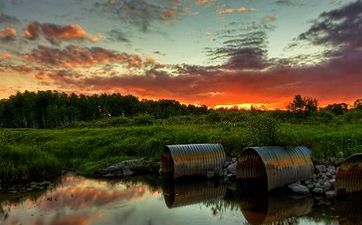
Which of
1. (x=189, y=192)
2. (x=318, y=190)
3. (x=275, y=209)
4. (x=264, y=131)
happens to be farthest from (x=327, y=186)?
(x=189, y=192)

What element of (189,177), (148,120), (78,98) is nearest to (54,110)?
(78,98)

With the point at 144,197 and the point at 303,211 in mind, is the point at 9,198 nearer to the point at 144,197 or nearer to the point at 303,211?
the point at 144,197

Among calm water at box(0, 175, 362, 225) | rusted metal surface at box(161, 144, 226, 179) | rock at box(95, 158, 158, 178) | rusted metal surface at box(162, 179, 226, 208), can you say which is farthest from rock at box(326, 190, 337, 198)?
rock at box(95, 158, 158, 178)

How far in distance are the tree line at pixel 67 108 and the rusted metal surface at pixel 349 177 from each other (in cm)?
8321

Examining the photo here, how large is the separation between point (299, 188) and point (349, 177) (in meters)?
2.56

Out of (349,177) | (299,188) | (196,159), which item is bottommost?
(299,188)

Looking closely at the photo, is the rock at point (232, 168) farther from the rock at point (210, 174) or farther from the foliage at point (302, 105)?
the foliage at point (302, 105)

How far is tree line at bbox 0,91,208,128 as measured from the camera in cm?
11189

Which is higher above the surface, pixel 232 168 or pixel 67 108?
pixel 67 108

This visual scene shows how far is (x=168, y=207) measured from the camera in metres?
21.6

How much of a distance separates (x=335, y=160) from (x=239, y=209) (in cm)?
789

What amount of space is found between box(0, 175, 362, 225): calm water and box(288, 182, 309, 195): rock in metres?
0.86

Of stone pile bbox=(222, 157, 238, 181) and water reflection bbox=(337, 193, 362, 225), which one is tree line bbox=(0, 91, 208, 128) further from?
water reflection bbox=(337, 193, 362, 225)

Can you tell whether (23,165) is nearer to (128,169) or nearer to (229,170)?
(128,169)
